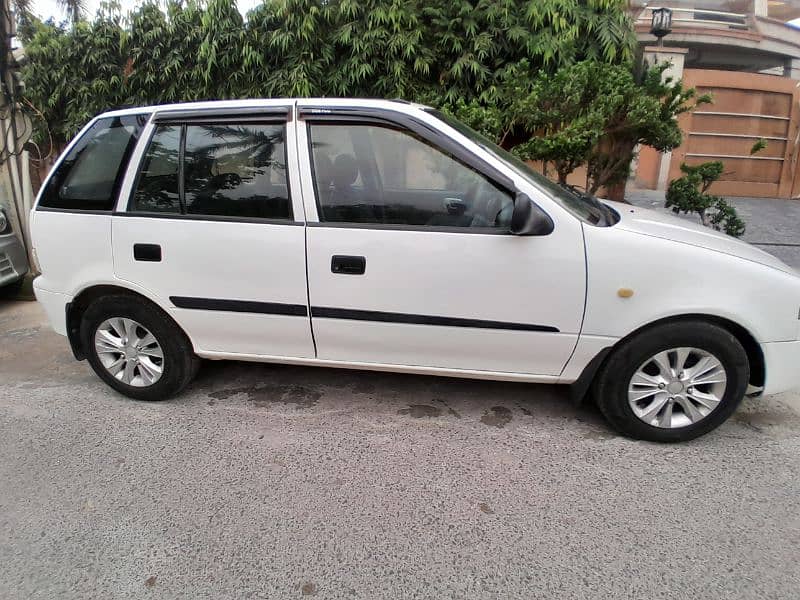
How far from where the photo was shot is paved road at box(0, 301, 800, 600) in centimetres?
212

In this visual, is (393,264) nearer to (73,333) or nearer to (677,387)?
(677,387)

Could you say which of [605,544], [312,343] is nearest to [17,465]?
[312,343]

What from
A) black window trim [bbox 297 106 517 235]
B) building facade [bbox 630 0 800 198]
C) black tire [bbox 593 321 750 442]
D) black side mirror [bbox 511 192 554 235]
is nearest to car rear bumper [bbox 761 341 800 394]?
black tire [bbox 593 321 750 442]

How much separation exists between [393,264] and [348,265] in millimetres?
243

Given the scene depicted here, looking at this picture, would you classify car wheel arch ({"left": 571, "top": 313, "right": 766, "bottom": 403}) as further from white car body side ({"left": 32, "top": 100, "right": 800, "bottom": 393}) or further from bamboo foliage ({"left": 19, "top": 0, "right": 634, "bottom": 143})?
bamboo foliage ({"left": 19, "top": 0, "right": 634, "bottom": 143})

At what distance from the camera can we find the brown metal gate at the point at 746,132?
10320mm

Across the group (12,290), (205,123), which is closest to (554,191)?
(205,123)

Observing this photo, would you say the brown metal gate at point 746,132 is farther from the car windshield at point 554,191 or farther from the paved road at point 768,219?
the car windshield at point 554,191

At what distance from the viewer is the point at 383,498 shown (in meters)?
2.56

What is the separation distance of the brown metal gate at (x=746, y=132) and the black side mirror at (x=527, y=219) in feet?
30.1

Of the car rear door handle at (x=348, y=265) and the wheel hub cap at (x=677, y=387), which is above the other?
the car rear door handle at (x=348, y=265)

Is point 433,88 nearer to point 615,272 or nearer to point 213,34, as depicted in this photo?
point 213,34

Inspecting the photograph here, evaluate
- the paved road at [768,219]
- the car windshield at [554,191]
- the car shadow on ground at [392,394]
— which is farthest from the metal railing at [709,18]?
the car shadow on ground at [392,394]

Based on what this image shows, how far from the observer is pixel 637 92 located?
5340mm
